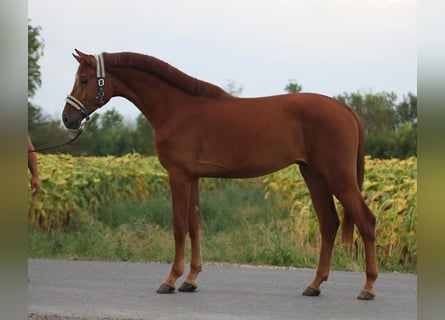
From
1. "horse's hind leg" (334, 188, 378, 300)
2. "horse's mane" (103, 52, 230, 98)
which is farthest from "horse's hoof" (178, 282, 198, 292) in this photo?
"horse's mane" (103, 52, 230, 98)

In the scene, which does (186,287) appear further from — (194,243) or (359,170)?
(359,170)

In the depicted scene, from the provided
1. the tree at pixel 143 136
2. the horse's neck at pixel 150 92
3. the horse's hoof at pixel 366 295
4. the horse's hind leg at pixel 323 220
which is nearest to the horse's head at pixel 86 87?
the horse's neck at pixel 150 92

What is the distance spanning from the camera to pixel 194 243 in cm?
692

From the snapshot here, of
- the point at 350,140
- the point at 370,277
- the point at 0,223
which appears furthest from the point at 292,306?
the point at 0,223

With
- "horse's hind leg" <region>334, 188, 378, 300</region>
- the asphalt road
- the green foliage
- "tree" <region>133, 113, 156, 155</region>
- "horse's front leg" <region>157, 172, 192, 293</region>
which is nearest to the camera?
the asphalt road

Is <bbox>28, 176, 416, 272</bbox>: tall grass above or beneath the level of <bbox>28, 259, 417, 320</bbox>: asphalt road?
above

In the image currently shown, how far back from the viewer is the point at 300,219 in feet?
32.5

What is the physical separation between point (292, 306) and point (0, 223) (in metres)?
4.71

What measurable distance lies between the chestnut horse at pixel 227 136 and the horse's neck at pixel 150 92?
0.03 feet

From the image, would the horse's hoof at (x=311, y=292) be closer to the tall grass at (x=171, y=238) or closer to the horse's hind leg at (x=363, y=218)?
the horse's hind leg at (x=363, y=218)

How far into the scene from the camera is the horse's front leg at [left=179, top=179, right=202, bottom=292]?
6855 mm

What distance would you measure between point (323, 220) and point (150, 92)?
2.17 meters

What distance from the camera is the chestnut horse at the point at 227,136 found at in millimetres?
6328

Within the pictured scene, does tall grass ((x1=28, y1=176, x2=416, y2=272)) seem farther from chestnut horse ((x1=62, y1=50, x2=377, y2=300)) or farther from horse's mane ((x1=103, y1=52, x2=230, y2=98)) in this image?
horse's mane ((x1=103, y1=52, x2=230, y2=98))
